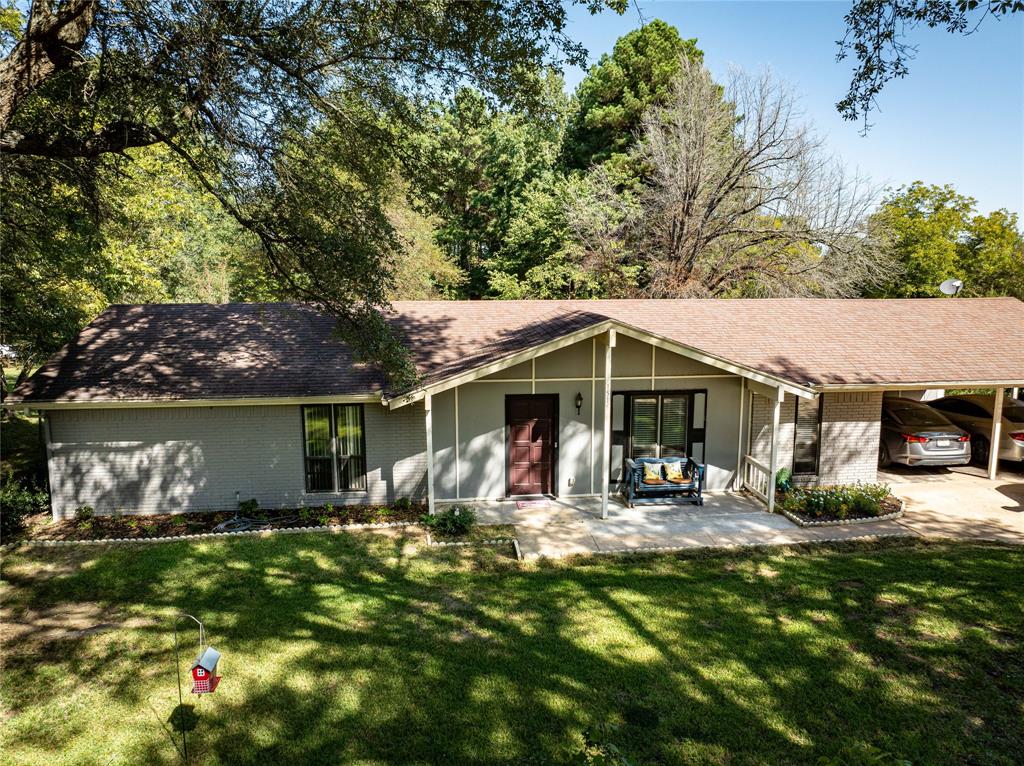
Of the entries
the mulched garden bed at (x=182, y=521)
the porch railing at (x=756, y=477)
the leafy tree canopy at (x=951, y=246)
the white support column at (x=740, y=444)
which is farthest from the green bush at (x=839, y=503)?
the leafy tree canopy at (x=951, y=246)

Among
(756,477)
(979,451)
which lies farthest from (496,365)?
(979,451)

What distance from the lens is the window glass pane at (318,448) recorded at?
38.8ft

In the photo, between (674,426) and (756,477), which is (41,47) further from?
(756,477)

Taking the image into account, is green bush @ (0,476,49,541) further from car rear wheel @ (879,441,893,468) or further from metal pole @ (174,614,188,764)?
car rear wheel @ (879,441,893,468)

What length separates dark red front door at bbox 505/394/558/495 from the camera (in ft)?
40.1

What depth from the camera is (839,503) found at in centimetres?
1143

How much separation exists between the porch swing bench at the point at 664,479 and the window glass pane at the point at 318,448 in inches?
231

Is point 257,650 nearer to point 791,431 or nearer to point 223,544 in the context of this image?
point 223,544

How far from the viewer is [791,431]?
A: 13016 mm

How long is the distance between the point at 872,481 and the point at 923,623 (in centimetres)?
668

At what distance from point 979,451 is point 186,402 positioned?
17451mm

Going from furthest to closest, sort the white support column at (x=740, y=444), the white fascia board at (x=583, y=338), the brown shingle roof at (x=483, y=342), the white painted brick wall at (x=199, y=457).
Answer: the white support column at (x=740, y=444), the brown shingle roof at (x=483, y=342), the white painted brick wall at (x=199, y=457), the white fascia board at (x=583, y=338)

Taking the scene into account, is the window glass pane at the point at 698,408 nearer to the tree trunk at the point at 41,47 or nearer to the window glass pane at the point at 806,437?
the window glass pane at the point at 806,437

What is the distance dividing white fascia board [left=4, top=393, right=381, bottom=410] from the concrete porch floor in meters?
3.21
